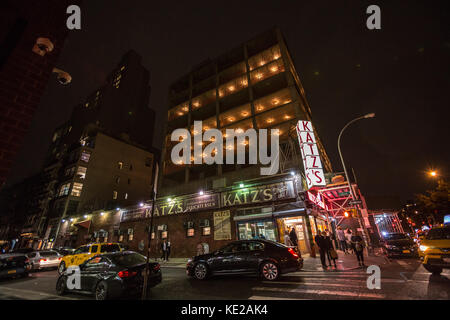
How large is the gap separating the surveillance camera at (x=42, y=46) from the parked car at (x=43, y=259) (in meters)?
20.2

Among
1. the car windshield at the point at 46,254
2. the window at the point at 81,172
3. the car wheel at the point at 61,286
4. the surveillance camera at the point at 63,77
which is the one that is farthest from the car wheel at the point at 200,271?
the window at the point at 81,172

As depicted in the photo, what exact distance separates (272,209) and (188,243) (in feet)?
31.5

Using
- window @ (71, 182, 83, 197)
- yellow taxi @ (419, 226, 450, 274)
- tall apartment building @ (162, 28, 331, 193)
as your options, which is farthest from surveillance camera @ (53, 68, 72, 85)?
window @ (71, 182, 83, 197)

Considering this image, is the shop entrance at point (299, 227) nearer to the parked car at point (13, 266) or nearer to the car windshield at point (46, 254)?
the parked car at point (13, 266)

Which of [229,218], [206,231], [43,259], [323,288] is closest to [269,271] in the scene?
[323,288]

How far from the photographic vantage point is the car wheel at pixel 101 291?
6.70m

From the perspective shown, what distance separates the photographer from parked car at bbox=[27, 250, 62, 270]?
52.5 ft

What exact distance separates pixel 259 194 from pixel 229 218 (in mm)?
3648

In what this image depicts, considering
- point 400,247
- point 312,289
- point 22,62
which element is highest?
point 22,62

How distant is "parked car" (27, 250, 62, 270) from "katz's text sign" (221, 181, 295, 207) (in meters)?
15.0

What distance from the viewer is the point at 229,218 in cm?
1884

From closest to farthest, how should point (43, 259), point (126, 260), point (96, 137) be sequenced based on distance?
point (126, 260) < point (43, 259) < point (96, 137)

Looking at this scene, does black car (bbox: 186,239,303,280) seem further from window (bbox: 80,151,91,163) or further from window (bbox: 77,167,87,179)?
window (bbox: 80,151,91,163)

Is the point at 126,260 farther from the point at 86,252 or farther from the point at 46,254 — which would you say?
the point at 46,254
